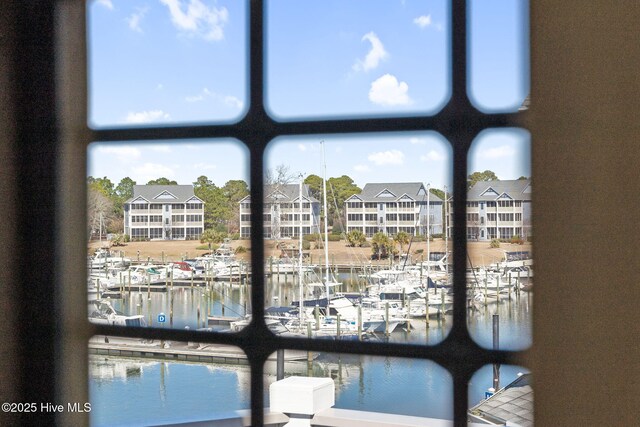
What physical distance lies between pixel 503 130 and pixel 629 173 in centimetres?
30

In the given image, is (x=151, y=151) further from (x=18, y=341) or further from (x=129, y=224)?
(x=18, y=341)

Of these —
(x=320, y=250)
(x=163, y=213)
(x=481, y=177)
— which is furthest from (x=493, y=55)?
(x=163, y=213)

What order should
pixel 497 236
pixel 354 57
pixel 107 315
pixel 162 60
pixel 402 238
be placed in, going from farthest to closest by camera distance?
pixel 162 60, pixel 107 315, pixel 354 57, pixel 402 238, pixel 497 236

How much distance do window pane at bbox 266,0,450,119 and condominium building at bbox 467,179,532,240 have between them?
0.67ft

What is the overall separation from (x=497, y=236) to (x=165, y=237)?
83 cm

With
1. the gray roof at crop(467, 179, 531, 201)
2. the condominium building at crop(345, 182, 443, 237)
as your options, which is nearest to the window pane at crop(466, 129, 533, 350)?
the gray roof at crop(467, 179, 531, 201)

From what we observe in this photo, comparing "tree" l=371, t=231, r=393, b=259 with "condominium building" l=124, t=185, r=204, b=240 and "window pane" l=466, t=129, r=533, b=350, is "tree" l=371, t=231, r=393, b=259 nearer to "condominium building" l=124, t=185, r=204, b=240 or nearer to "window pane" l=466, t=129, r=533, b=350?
"window pane" l=466, t=129, r=533, b=350

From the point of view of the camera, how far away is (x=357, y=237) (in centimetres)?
137

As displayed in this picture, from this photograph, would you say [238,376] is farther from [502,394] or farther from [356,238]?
[502,394]

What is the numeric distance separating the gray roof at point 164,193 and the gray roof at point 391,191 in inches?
17.6

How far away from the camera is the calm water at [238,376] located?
3.89 feet

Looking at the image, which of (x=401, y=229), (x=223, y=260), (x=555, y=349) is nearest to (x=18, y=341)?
(x=223, y=260)

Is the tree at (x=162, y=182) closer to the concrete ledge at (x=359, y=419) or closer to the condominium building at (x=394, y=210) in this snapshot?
the condominium building at (x=394, y=210)

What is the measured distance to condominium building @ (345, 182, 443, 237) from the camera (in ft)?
4.20
